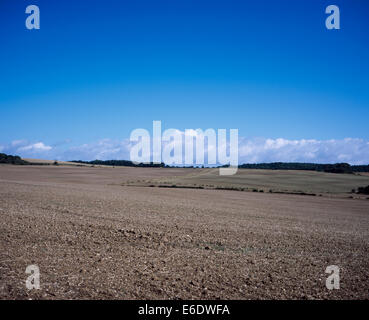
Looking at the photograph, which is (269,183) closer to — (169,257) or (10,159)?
(169,257)

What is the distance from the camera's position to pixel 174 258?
956 cm

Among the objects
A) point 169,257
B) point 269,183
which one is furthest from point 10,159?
point 169,257

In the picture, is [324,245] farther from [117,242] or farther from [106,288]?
[106,288]

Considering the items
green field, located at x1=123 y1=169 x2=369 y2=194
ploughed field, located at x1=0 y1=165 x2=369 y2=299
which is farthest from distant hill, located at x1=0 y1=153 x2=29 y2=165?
ploughed field, located at x1=0 y1=165 x2=369 y2=299

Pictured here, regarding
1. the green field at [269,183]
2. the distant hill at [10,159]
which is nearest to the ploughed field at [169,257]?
the green field at [269,183]

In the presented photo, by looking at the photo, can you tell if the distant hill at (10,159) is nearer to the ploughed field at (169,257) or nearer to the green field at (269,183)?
the green field at (269,183)

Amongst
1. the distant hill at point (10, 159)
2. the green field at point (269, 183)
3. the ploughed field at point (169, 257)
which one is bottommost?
the green field at point (269, 183)

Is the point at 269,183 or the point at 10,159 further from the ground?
the point at 10,159

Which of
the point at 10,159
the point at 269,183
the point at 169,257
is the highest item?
the point at 10,159

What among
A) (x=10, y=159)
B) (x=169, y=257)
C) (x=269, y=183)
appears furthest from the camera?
(x=10, y=159)

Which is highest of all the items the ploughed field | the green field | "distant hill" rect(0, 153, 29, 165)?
"distant hill" rect(0, 153, 29, 165)

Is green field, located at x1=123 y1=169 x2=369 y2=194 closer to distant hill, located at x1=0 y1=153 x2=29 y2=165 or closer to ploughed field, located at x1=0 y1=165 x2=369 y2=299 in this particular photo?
ploughed field, located at x1=0 y1=165 x2=369 y2=299

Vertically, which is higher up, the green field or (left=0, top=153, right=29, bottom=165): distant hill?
(left=0, top=153, right=29, bottom=165): distant hill
